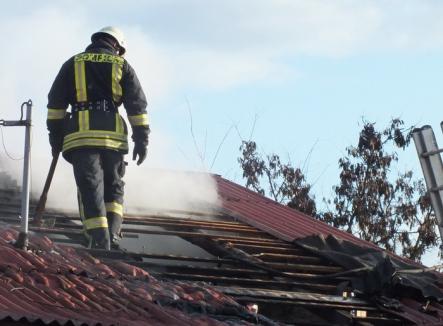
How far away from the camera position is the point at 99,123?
399 inches

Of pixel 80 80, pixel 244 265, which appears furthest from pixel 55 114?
pixel 244 265

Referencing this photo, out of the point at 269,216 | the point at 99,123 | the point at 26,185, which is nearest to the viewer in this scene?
the point at 26,185

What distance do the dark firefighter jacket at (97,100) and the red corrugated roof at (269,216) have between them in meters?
2.43

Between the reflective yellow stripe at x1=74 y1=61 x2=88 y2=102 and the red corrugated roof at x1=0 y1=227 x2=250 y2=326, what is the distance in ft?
4.39

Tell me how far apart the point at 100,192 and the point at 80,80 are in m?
0.91

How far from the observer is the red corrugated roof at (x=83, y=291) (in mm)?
7531

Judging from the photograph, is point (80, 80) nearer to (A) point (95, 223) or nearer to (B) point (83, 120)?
(B) point (83, 120)

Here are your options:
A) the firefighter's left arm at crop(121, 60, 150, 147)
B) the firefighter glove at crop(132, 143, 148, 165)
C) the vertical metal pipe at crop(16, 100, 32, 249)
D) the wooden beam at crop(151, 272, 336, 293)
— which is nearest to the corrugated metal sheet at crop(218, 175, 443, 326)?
the wooden beam at crop(151, 272, 336, 293)

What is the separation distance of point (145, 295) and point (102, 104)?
88.4 inches

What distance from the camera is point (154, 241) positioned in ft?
37.9

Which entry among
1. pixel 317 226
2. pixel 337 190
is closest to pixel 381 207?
pixel 337 190

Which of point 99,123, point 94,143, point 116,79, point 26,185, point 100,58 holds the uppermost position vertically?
point 100,58

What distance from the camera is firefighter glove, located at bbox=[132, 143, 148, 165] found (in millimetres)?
10352

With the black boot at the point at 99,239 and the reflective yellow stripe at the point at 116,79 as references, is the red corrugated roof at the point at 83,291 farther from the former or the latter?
the reflective yellow stripe at the point at 116,79
